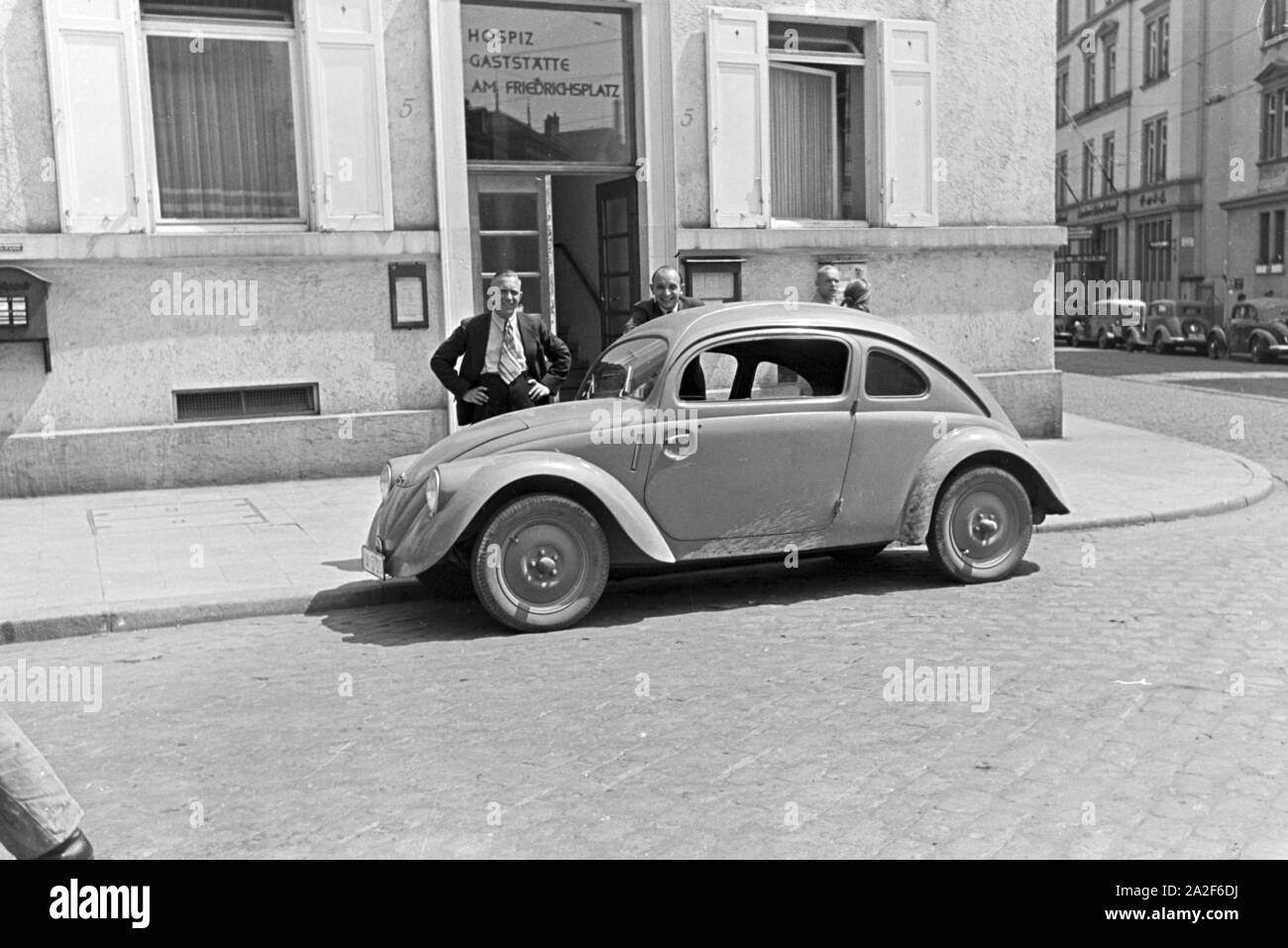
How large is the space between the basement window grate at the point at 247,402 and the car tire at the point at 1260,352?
82.6 feet

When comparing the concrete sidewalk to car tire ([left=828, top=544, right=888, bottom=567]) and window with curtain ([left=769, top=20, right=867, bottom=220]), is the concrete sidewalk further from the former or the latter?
window with curtain ([left=769, top=20, right=867, bottom=220])

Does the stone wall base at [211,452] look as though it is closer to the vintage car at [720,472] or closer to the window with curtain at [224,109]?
the window with curtain at [224,109]

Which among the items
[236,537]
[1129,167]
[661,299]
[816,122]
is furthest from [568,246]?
[1129,167]

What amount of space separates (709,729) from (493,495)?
6.68 feet

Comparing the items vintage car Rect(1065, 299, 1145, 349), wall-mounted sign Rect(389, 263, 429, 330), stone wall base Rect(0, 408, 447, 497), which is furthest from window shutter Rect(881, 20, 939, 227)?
vintage car Rect(1065, 299, 1145, 349)

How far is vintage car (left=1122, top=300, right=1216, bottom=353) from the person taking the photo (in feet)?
116

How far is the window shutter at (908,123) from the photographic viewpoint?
13.9 metres

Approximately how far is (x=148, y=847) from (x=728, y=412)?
3.97 metres

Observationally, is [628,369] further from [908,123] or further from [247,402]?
[908,123]

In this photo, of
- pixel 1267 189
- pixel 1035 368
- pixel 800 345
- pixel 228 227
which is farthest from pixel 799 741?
pixel 1267 189

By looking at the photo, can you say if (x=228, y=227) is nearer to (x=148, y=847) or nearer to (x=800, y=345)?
(x=800, y=345)

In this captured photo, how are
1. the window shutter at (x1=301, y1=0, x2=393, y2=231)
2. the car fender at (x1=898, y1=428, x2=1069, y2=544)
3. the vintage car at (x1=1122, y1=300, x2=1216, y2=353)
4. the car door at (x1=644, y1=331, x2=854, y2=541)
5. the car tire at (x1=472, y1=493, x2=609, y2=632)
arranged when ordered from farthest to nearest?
1. the vintage car at (x1=1122, y1=300, x2=1216, y2=353)
2. the window shutter at (x1=301, y1=0, x2=393, y2=231)
3. the car fender at (x1=898, y1=428, x2=1069, y2=544)
4. the car door at (x1=644, y1=331, x2=854, y2=541)
5. the car tire at (x1=472, y1=493, x2=609, y2=632)

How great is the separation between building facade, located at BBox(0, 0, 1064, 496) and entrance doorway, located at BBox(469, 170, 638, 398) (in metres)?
0.04
